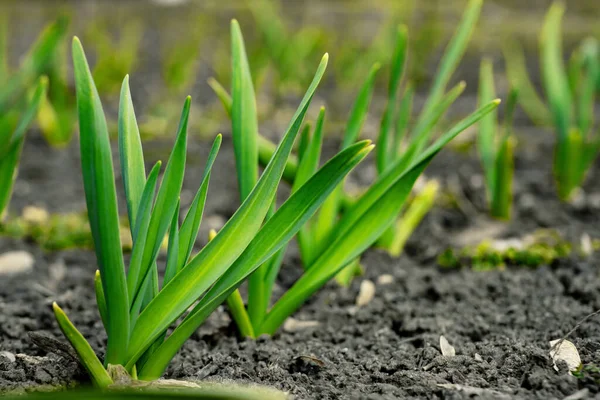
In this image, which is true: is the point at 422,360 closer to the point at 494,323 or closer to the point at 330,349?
the point at 330,349

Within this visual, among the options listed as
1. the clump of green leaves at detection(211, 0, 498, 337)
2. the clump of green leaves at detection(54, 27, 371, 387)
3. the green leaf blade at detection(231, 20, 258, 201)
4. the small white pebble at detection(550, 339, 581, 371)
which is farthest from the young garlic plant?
Result: the small white pebble at detection(550, 339, 581, 371)

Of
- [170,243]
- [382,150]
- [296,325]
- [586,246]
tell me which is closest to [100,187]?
[170,243]

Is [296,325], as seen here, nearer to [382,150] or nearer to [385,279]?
[385,279]

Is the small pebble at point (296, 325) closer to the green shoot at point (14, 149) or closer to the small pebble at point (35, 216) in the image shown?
the green shoot at point (14, 149)

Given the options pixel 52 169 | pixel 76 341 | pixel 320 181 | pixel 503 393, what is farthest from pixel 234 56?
pixel 52 169

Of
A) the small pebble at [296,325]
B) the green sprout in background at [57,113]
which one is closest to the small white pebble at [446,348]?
the small pebble at [296,325]

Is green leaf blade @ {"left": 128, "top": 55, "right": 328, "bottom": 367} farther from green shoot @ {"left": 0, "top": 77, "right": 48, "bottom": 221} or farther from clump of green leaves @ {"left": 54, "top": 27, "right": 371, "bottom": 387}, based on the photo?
green shoot @ {"left": 0, "top": 77, "right": 48, "bottom": 221}
